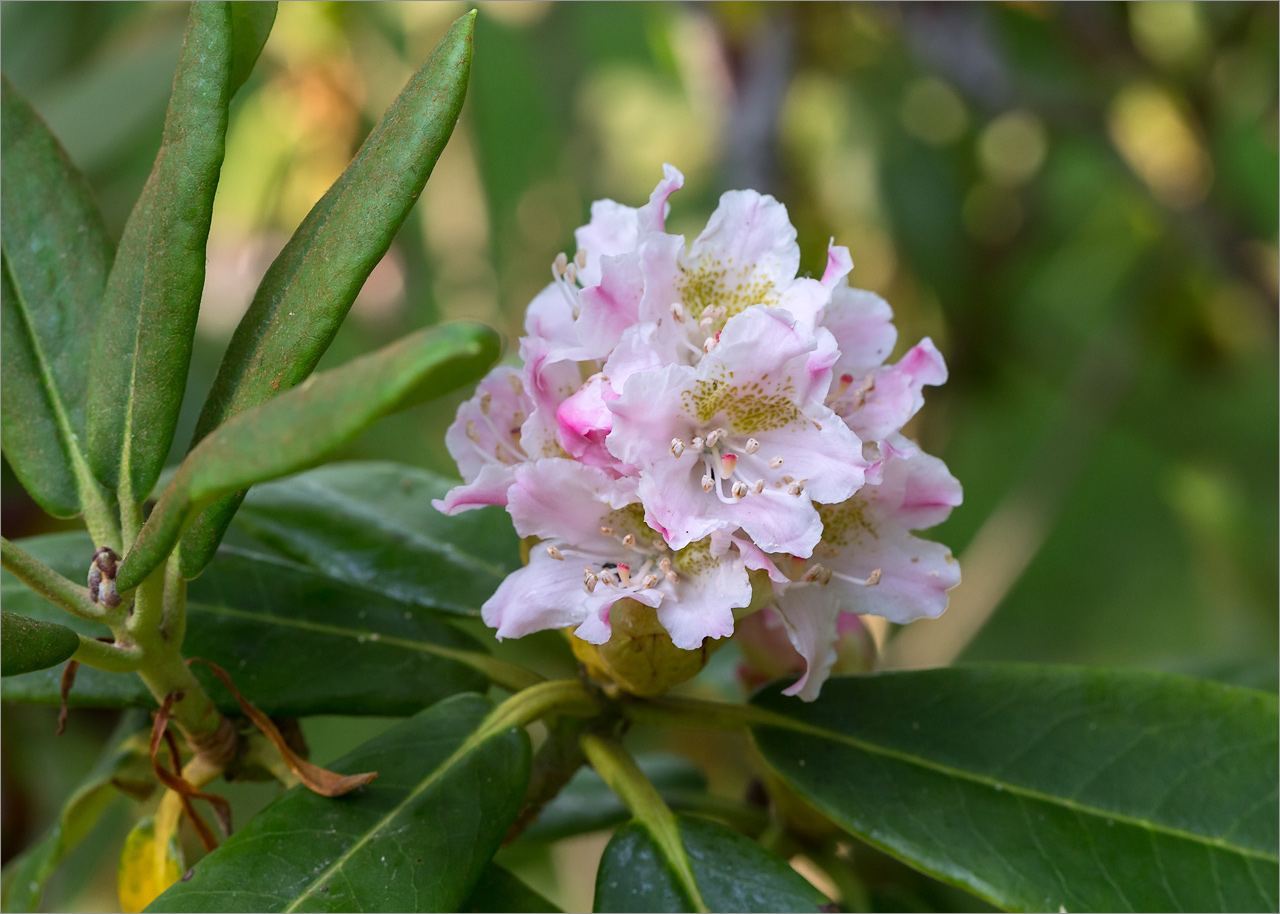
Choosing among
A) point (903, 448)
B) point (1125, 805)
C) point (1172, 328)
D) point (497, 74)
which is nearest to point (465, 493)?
point (903, 448)

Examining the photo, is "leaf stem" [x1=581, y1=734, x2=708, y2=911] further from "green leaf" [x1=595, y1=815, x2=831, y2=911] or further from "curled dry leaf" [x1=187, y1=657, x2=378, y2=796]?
"curled dry leaf" [x1=187, y1=657, x2=378, y2=796]

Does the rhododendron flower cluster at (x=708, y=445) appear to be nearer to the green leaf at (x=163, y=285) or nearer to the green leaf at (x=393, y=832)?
the green leaf at (x=393, y=832)

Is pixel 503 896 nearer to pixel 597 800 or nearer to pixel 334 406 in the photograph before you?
pixel 597 800

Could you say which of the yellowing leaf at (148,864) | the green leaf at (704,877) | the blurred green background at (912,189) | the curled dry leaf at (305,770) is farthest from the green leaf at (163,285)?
the blurred green background at (912,189)

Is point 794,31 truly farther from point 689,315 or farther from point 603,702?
point 603,702

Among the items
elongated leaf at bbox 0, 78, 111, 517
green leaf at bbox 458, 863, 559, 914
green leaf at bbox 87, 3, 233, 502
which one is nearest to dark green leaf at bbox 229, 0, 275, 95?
green leaf at bbox 87, 3, 233, 502

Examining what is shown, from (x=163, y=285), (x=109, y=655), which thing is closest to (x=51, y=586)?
(x=109, y=655)
